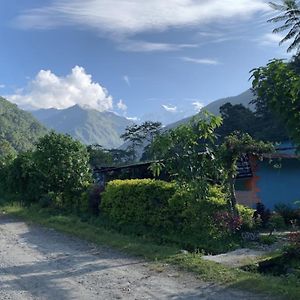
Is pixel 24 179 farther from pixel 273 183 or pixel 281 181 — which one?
pixel 281 181

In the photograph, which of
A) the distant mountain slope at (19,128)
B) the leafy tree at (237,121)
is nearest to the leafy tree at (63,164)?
the leafy tree at (237,121)

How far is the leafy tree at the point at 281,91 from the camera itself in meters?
6.95

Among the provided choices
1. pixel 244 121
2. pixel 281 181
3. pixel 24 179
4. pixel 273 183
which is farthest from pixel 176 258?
pixel 244 121

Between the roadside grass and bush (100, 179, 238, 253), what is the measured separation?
609 millimetres

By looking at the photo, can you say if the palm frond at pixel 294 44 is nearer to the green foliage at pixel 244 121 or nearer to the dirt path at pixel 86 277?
the green foliage at pixel 244 121

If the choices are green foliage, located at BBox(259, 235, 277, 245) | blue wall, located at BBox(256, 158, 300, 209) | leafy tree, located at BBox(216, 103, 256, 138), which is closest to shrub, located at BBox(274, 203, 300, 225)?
blue wall, located at BBox(256, 158, 300, 209)

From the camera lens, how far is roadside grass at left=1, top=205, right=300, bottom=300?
260 inches

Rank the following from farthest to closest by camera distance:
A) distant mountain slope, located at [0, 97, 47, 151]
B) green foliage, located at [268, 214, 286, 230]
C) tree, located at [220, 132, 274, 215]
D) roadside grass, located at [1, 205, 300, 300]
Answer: distant mountain slope, located at [0, 97, 47, 151] < green foliage, located at [268, 214, 286, 230] < tree, located at [220, 132, 274, 215] < roadside grass, located at [1, 205, 300, 300]

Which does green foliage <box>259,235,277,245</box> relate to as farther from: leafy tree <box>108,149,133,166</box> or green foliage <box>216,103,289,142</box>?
leafy tree <box>108,149,133,166</box>

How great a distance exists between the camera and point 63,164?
19.8m

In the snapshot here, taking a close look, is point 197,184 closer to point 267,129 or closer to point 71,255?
point 71,255

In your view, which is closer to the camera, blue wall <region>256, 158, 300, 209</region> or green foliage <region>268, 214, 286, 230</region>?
green foliage <region>268, 214, 286, 230</region>

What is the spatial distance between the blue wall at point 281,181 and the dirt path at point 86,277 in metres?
10.2

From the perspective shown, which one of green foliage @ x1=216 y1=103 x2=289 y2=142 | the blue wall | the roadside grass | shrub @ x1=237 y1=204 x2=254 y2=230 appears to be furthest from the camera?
green foliage @ x1=216 y1=103 x2=289 y2=142
